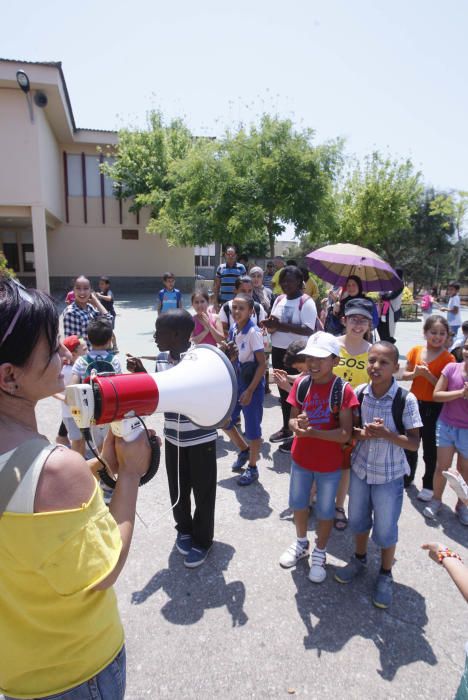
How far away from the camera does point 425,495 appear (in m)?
3.73

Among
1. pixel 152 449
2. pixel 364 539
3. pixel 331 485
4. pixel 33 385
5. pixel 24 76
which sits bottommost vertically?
pixel 364 539

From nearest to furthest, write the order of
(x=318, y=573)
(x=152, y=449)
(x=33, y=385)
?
(x=33, y=385) → (x=152, y=449) → (x=318, y=573)

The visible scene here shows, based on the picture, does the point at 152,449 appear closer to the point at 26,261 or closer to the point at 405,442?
the point at 405,442

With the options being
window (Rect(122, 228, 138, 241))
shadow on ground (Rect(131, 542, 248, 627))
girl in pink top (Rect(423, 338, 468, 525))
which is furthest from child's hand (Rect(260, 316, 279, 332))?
window (Rect(122, 228, 138, 241))

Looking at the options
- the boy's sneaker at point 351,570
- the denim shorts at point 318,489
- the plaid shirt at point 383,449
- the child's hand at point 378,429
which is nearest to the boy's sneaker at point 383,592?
the boy's sneaker at point 351,570

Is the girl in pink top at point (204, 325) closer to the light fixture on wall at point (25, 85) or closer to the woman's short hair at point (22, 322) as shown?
the woman's short hair at point (22, 322)

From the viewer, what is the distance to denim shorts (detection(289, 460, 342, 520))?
2.74 m

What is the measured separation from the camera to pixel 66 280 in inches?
920

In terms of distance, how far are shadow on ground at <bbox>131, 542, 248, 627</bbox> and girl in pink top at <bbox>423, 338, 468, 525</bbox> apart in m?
1.76

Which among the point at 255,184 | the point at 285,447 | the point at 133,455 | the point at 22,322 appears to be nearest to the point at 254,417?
the point at 285,447

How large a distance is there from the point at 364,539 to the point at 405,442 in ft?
2.43

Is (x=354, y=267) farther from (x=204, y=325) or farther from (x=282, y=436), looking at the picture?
(x=282, y=436)

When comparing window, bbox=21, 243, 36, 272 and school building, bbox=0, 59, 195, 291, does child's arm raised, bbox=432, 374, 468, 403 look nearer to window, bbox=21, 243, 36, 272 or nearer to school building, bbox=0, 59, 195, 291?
school building, bbox=0, 59, 195, 291

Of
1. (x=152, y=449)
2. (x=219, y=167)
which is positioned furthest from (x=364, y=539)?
(x=219, y=167)
